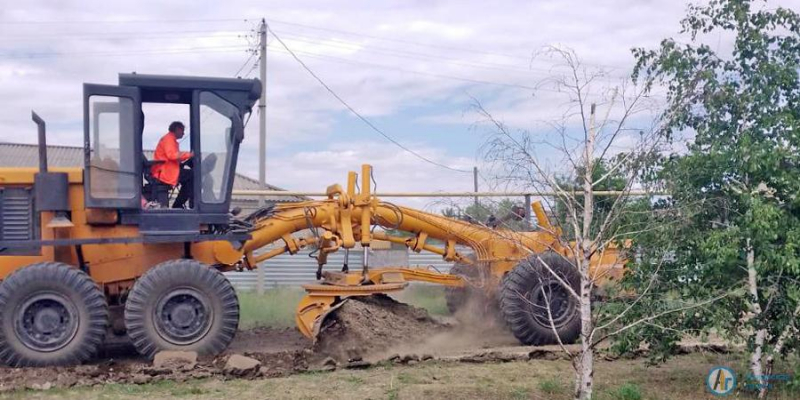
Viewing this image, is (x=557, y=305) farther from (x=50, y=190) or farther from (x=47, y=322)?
(x=50, y=190)

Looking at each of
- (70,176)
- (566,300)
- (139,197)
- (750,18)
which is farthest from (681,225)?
(70,176)

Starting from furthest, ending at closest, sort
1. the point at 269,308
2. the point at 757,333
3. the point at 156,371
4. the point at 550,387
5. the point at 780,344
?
the point at 269,308
the point at 156,371
the point at 550,387
the point at 757,333
the point at 780,344

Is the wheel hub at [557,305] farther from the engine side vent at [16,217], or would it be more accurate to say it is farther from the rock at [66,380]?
the engine side vent at [16,217]

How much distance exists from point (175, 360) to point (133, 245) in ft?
5.53

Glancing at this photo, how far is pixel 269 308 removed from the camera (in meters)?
15.7

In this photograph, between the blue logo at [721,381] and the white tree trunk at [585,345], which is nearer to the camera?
the white tree trunk at [585,345]

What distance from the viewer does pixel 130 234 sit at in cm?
1132

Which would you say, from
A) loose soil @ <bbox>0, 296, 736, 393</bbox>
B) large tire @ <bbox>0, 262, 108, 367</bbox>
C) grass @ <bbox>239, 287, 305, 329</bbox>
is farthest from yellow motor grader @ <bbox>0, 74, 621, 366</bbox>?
grass @ <bbox>239, 287, 305, 329</bbox>

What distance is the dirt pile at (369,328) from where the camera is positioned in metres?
11.4

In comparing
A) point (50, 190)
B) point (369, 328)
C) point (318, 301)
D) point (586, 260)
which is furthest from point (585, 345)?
point (50, 190)

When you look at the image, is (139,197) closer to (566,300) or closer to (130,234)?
(130,234)

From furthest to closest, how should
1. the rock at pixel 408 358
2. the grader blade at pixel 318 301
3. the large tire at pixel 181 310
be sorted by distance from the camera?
the grader blade at pixel 318 301 < the rock at pixel 408 358 < the large tire at pixel 181 310

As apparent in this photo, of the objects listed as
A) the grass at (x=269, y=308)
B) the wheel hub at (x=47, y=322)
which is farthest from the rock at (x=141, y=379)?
the grass at (x=269, y=308)

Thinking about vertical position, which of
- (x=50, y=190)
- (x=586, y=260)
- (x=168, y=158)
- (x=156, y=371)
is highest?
(x=168, y=158)
